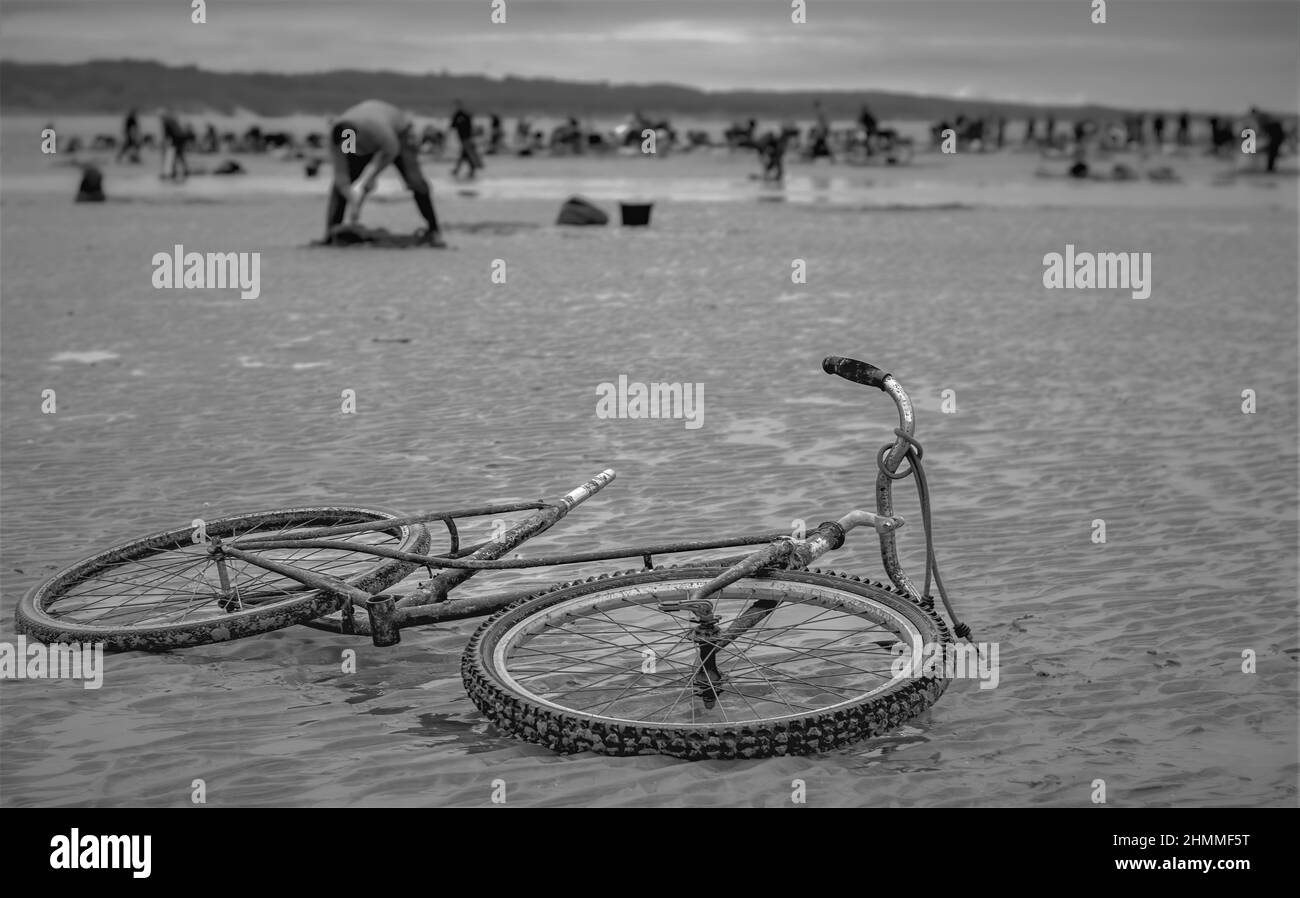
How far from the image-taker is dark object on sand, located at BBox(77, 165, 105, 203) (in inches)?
1281

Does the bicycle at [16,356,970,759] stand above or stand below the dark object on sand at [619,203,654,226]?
below

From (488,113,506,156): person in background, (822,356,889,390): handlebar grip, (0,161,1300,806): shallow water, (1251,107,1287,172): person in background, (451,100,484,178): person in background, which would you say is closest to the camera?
(0,161,1300,806): shallow water

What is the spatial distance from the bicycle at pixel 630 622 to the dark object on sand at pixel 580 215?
2175 centimetres

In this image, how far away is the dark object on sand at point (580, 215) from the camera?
27.6 m

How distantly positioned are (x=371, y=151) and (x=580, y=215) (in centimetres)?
548

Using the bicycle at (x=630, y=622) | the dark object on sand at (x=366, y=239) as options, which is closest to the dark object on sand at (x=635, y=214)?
the dark object on sand at (x=366, y=239)

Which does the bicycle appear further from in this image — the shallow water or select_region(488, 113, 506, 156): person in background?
select_region(488, 113, 506, 156): person in background

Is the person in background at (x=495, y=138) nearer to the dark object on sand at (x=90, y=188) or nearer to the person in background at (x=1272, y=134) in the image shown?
the person in background at (x=1272, y=134)

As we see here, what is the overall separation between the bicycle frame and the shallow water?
30 centimetres

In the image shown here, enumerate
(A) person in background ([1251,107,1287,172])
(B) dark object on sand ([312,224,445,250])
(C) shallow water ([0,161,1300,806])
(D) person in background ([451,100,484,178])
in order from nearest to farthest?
(C) shallow water ([0,161,1300,806]) < (B) dark object on sand ([312,224,445,250]) < (D) person in background ([451,100,484,178]) < (A) person in background ([1251,107,1287,172])

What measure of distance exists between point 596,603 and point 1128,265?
18019 millimetres

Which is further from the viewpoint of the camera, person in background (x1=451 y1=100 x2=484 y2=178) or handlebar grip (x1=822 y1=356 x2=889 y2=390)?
person in background (x1=451 y1=100 x2=484 y2=178)

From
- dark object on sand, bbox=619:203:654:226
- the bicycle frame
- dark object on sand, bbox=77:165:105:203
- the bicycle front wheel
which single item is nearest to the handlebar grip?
the bicycle frame
